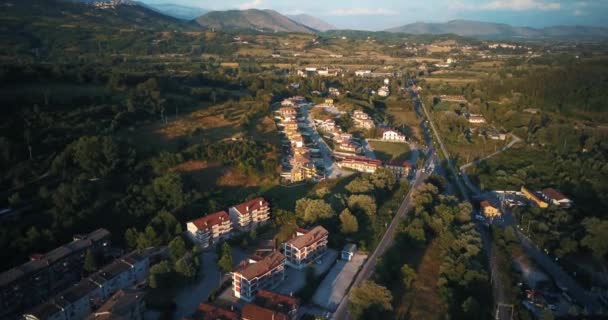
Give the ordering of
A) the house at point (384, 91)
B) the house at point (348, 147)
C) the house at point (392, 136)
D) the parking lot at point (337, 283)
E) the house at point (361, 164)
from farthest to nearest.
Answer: the house at point (384, 91) < the house at point (392, 136) < the house at point (348, 147) < the house at point (361, 164) < the parking lot at point (337, 283)

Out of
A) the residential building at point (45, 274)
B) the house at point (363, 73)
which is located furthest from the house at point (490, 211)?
the house at point (363, 73)

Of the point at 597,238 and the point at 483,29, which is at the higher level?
the point at 483,29

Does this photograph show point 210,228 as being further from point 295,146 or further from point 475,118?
point 475,118

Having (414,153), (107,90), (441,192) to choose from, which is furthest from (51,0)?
(441,192)

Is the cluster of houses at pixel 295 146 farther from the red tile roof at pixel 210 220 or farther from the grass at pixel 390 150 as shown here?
the red tile roof at pixel 210 220

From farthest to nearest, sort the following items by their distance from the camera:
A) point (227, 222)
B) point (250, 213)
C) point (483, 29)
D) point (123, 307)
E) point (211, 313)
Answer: point (483, 29) < point (250, 213) < point (227, 222) < point (211, 313) < point (123, 307)

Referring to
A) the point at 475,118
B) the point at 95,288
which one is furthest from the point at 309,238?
the point at 475,118
